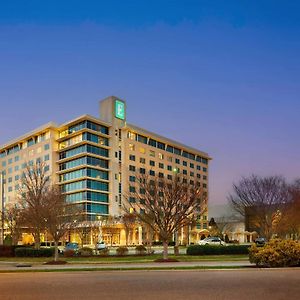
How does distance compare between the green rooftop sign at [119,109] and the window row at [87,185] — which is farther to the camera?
the green rooftop sign at [119,109]

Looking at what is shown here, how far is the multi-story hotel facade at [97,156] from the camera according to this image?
106 meters

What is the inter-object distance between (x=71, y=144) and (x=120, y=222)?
2983cm

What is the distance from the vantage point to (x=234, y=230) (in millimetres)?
107125

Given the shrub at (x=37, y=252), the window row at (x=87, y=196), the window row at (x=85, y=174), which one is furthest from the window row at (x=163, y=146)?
the shrub at (x=37, y=252)

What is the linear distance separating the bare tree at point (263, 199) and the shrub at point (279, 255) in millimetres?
20779

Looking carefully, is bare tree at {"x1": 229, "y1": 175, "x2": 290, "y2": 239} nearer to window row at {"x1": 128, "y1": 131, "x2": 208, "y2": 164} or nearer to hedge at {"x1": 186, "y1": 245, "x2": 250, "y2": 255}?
hedge at {"x1": 186, "y1": 245, "x2": 250, "y2": 255}

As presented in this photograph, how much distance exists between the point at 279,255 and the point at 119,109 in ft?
312

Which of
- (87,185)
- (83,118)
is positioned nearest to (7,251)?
(87,185)

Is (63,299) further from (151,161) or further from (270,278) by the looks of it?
(151,161)

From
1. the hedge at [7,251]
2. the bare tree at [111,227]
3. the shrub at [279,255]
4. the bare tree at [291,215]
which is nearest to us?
the shrub at [279,255]

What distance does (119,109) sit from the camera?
116m

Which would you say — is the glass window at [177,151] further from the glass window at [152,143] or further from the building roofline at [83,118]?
the building roofline at [83,118]

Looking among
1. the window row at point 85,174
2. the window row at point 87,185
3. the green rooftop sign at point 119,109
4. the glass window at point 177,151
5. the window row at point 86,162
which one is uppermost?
the green rooftop sign at point 119,109

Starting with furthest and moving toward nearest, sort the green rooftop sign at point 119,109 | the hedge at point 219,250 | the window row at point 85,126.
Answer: the green rooftop sign at point 119,109
the window row at point 85,126
the hedge at point 219,250
